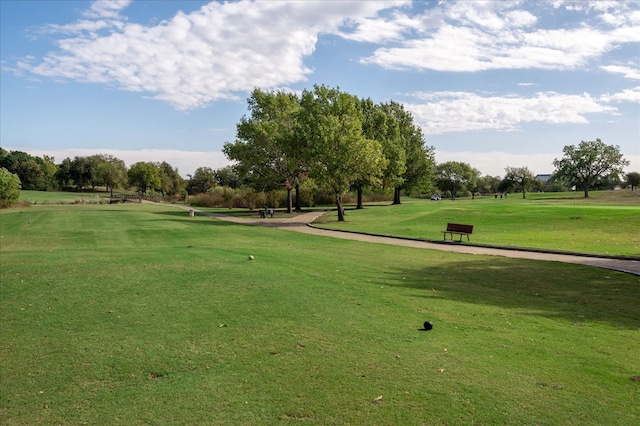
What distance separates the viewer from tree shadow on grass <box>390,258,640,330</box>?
32.9ft

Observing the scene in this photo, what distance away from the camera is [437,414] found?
482 centimetres

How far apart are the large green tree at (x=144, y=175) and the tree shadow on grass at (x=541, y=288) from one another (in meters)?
112

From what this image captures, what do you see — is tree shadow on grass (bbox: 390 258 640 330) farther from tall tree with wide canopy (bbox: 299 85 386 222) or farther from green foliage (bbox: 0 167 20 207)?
green foliage (bbox: 0 167 20 207)

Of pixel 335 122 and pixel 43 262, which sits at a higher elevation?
pixel 335 122

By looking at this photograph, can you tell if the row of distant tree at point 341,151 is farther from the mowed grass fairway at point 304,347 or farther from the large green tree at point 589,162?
the mowed grass fairway at point 304,347

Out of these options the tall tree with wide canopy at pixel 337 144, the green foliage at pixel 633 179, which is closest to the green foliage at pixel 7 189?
the tall tree with wide canopy at pixel 337 144

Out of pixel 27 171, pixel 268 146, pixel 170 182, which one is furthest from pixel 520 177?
pixel 27 171

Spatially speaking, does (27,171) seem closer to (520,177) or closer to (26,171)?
(26,171)

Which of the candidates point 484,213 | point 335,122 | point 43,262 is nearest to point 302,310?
point 43,262

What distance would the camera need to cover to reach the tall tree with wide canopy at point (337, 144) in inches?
1510

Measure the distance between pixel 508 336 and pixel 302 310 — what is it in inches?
153

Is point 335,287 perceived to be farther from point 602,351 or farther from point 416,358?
point 602,351

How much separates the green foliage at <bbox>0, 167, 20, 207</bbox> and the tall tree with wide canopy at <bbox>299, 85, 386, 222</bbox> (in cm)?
4338

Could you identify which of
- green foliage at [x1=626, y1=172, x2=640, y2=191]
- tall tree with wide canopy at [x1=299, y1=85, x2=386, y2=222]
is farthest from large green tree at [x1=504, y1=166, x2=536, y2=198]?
tall tree with wide canopy at [x1=299, y1=85, x2=386, y2=222]
